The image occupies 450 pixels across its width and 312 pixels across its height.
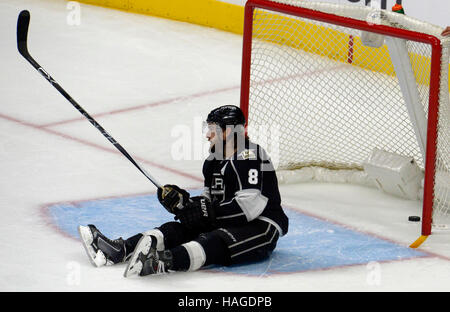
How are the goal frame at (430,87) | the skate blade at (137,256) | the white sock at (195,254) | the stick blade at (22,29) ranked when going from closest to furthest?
the skate blade at (137,256), the white sock at (195,254), the goal frame at (430,87), the stick blade at (22,29)

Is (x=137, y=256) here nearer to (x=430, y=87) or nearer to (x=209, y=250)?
(x=209, y=250)

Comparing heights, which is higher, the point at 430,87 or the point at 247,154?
the point at 430,87

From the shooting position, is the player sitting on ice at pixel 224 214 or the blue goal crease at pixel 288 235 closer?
the player sitting on ice at pixel 224 214

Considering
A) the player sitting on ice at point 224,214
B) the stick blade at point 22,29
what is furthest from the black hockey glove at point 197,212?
the stick blade at point 22,29

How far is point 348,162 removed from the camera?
5.79 m

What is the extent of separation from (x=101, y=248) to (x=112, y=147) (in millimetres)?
1793

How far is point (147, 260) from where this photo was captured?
13.8 feet

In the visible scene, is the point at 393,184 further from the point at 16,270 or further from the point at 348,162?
the point at 16,270

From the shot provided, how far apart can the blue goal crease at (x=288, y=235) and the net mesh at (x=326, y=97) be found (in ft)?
2.07

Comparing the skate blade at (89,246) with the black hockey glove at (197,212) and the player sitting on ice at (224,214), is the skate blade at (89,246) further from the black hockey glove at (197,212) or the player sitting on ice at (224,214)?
the black hockey glove at (197,212)

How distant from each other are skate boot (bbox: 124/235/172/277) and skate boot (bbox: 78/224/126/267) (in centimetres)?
17

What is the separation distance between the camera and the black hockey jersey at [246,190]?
4352mm

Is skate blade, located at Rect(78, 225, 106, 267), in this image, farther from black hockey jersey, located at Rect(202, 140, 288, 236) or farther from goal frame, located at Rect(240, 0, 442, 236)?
goal frame, located at Rect(240, 0, 442, 236)

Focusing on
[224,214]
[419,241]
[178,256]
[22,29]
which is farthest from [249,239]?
[22,29]
